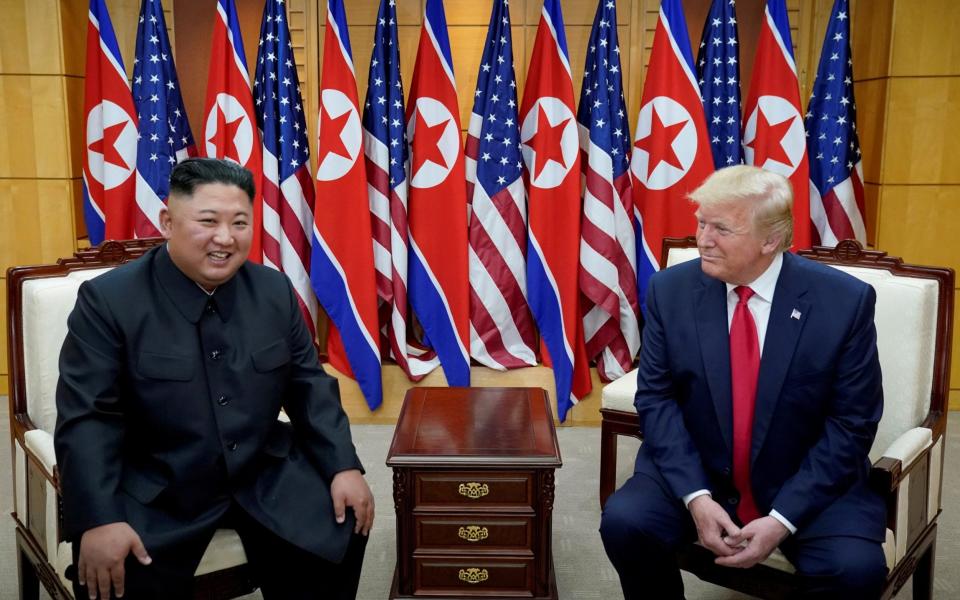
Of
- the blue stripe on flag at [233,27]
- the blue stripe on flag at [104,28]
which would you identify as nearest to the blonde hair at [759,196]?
the blue stripe on flag at [233,27]

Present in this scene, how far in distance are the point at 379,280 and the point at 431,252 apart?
0.32 meters

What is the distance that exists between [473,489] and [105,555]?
111cm

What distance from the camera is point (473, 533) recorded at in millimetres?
2646

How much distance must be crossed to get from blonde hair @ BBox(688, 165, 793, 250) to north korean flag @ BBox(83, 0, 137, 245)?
10.7 feet

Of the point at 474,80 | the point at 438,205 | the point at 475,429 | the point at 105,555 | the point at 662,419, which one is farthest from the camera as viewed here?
the point at 474,80

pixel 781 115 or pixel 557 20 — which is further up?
pixel 557 20

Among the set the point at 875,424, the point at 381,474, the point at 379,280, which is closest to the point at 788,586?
the point at 875,424

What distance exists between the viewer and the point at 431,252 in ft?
14.8

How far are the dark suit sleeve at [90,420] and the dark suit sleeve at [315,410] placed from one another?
17.9 inches

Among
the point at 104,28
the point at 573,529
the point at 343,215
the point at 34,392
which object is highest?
the point at 104,28

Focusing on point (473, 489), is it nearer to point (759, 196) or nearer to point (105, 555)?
point (105, 555)

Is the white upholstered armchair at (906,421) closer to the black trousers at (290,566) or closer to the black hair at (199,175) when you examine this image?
the black trousers at (290,566)

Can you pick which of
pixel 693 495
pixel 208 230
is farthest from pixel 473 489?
pixel 208 230

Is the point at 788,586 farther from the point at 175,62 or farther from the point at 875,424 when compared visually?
the point at 175,62
